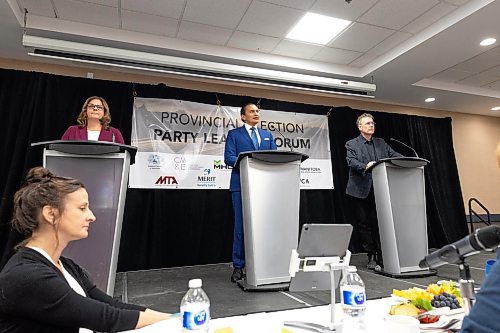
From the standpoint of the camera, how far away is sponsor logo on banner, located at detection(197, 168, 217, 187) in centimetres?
379

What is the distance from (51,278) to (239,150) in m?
2.08

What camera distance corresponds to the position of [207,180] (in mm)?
3822

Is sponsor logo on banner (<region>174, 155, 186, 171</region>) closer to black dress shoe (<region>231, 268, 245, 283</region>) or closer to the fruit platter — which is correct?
black dress shoe (<region>231, 268, 245, 283</region>)

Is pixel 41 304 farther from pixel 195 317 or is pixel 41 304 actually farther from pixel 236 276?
pixel 236 276

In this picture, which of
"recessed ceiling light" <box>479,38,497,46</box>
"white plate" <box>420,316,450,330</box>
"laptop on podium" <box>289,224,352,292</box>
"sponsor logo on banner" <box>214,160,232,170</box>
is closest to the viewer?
"white plate" <box>420,316,450,330</box>

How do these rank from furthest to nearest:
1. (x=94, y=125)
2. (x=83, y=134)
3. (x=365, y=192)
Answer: (x=365, y=192) < (x=94, y=125) < (x=83, y=134)

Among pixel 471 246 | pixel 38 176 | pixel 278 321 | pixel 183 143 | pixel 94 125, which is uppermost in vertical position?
pixel 183 143

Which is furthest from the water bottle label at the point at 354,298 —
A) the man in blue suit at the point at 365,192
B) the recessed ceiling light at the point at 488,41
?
the recessed ceiling light at the point at 488,41

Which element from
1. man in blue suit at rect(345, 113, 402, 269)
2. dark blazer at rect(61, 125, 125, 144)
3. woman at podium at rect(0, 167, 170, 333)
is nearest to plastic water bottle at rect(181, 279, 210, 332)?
woman at podium at rect(0, 167, 170, 333)

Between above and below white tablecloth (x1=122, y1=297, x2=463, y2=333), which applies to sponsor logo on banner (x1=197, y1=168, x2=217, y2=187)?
above

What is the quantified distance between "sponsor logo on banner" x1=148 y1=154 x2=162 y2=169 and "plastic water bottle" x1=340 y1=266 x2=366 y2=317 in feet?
9.81

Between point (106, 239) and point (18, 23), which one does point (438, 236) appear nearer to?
point (106, 239)

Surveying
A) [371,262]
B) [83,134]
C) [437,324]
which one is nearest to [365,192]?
[371,262]

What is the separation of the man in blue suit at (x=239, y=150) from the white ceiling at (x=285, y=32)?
111cm
